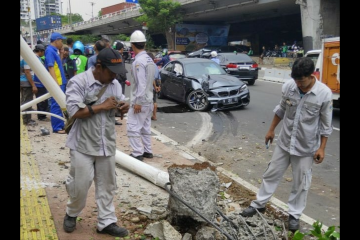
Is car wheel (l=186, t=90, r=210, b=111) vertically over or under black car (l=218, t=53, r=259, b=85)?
under

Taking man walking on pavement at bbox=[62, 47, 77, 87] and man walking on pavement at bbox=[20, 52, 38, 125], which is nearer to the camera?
man walking on pavement at bbox=[20, 52, 38, 125]

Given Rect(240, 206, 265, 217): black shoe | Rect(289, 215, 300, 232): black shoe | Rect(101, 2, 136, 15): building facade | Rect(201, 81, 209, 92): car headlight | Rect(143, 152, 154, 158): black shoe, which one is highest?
Rect(101, 2, 136, 15): building facade

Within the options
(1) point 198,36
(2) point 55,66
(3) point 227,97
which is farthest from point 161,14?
(2) point 55,66

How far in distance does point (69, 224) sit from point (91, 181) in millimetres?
501

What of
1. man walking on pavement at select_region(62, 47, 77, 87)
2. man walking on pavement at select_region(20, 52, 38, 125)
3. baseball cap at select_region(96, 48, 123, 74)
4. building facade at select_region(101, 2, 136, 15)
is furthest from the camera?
building facade at select_region(101, 2, 136, 15)

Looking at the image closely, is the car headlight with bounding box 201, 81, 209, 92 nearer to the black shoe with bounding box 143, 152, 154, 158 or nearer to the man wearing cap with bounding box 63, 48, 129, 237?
the black shoe with bounding box 143, 152, 154, 158

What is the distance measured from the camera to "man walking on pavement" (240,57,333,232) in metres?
3.86

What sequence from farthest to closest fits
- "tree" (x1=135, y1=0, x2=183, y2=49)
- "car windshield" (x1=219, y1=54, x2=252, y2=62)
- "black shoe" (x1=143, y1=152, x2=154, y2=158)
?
"tree" (x1=135, y1=0, x2=183, y2=49), "car windshield" (x1=219, y1=54, x2=252, y2=62), "black shoe" (x1=143, y1=152, x2=154, y2=158)

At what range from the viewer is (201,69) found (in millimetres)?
12055

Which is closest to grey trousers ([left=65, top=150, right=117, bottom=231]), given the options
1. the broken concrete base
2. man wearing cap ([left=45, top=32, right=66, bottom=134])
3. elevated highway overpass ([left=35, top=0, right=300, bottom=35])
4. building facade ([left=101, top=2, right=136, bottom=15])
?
the broken concrete base

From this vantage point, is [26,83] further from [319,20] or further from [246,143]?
[319,20]

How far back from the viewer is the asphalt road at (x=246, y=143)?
5.07 meters

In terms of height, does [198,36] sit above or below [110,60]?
above

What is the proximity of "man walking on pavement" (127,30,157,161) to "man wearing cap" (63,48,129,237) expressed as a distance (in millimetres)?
2235
